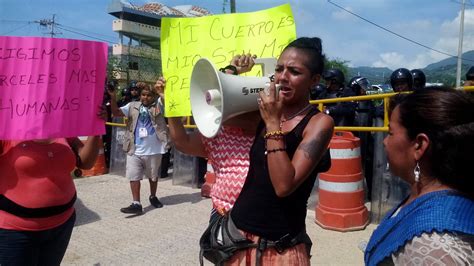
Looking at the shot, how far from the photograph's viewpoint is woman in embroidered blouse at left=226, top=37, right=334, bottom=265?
5.65ft

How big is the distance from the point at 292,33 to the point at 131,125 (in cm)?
462

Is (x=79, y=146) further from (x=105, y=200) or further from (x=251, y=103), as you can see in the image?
(x=105, y=200)

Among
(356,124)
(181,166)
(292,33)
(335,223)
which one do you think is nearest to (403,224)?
(292,33)

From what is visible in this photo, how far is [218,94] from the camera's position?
1834 mm

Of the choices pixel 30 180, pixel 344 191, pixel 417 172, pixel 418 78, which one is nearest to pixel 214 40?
pixel 30 180

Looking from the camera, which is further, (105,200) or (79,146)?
(105,200)

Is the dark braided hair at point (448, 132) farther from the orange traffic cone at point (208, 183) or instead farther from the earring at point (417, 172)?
A: the orange traffic cone at point (208, 183)

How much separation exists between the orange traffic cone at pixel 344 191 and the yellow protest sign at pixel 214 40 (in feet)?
9.58

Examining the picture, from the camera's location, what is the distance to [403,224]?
132 cm

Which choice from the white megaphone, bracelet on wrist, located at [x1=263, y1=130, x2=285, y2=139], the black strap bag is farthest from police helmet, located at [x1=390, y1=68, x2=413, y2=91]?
bracelet on wrist, located at [x1=263, y1=130, x2=285, y2=139]

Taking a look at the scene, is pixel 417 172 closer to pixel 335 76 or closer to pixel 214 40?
pixel 214 40

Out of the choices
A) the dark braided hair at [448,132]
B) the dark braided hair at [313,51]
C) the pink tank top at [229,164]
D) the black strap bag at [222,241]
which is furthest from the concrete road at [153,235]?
the dark braided hair at [448,132]

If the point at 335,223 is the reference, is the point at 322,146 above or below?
above

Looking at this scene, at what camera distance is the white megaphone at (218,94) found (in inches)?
69.2
